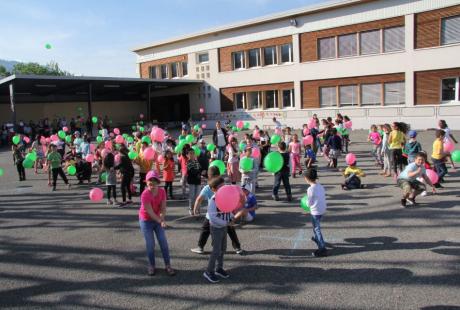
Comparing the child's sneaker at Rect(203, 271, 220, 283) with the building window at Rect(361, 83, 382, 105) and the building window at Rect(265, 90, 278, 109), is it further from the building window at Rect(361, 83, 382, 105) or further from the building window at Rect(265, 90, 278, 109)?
the building window at Rect(265, 90, 278, 109)

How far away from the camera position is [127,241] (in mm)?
7387

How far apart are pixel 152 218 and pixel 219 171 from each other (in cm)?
137

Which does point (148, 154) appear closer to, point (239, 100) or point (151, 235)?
point (151, 235)

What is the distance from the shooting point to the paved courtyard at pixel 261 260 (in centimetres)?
496

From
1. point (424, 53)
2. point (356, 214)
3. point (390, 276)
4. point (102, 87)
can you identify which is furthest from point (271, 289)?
point (102, 87)

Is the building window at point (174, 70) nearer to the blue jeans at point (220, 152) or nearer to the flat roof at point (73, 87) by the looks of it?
the flat roof at point (73, 87)

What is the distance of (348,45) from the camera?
27125mm

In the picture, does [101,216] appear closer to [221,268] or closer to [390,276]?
[221,268]

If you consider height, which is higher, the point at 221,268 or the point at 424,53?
the point at 424,53

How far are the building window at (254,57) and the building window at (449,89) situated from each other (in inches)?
537

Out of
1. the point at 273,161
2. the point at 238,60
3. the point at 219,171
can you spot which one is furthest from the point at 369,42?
the point at 219,171

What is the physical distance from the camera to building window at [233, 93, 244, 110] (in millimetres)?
33906

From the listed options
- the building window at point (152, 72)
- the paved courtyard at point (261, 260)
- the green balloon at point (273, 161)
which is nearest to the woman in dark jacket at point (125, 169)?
the paved courtyard at point (261, 260)

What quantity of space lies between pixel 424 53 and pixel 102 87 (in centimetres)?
2398
